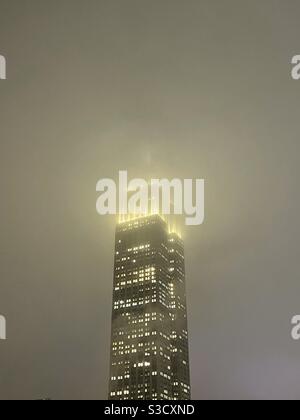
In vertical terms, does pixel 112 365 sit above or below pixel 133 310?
below

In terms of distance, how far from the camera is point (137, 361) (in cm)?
6838

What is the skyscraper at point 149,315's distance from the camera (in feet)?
220

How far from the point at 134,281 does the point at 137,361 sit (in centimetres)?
1303

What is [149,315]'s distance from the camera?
7400 cm

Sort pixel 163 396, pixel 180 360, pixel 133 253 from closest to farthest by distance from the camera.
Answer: pixel 163 396 → pixel 180 360 → pixel 133 253

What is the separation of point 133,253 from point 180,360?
1828 centimetres

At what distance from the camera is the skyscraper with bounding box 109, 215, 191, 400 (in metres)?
66.9
